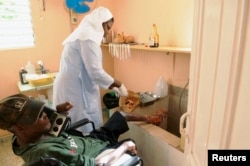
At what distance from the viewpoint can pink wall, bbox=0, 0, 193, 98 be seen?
2092mm

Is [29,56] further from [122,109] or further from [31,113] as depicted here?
[31,113]

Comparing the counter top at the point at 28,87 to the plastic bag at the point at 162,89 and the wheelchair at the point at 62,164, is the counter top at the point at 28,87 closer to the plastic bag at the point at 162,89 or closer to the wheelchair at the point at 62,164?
the wheelchair at the point at 62,164

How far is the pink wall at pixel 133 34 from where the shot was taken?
209cm

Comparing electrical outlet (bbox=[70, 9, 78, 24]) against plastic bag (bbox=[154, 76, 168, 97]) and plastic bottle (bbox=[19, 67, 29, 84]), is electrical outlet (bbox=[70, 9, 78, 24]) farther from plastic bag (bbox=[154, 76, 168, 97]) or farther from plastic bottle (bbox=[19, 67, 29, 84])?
plastic bag (bbox=[154, 76, 168, 97])

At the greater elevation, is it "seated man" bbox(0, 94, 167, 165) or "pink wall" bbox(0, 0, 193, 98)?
"pink wall" bbox(0, 0, 193, 98)

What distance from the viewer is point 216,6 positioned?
522 millimetres

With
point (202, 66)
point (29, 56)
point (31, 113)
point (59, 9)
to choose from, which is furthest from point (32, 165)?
point (59, 9)

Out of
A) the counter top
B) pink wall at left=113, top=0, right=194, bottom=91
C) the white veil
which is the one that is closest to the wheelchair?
the white veil

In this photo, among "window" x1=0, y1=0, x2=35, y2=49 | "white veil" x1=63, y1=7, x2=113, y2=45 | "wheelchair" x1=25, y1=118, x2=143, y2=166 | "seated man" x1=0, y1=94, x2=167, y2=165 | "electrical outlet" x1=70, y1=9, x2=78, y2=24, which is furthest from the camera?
"electrical outlet" x1=70, y1=9, x2=78, y2=24

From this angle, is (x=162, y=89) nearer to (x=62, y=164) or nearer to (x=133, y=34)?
(x=133, y=34)

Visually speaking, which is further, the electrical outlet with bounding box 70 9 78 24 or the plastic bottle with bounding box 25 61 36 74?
the electrical outlet with bounding box 70 9 78 24

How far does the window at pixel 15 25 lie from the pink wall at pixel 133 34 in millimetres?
76

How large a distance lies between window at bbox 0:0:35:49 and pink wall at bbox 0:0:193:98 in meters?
0.08

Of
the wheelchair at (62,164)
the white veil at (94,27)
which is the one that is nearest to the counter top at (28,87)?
the white veil at (94,27)
